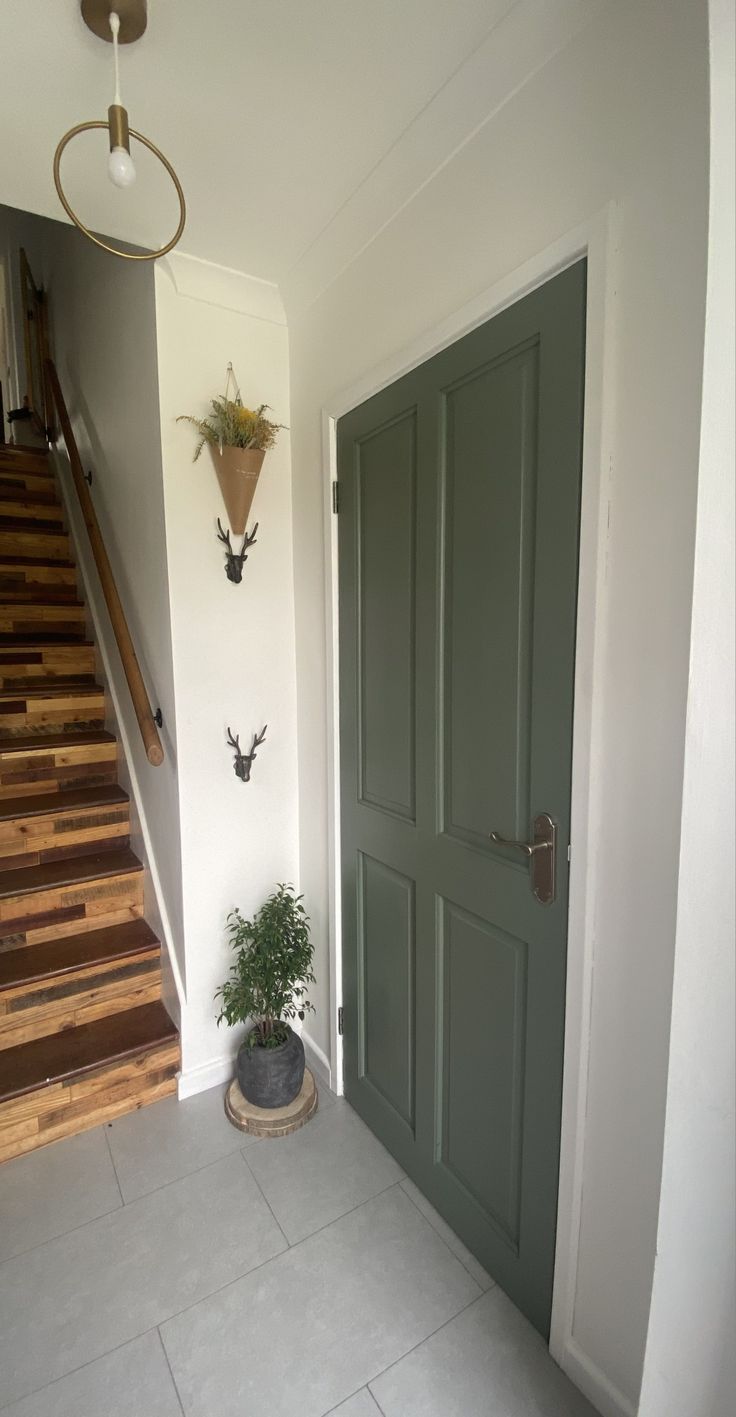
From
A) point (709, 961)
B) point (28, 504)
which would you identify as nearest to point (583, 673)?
point (709, 961)

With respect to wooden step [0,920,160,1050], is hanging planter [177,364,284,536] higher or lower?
higher

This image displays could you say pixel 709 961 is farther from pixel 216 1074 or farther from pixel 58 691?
pixel 58 691

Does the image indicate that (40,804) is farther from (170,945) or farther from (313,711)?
(313,711)

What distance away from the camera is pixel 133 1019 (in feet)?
6.53

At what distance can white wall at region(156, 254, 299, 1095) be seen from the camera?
1.72 meters

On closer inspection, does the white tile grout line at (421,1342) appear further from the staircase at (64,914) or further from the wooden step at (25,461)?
the wooden step at (25,461)

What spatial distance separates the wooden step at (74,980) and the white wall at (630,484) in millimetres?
1471

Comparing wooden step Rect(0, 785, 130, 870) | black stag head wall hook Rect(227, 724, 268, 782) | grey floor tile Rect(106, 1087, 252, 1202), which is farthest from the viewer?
wooden step Rect(0, 785, 130, 870)

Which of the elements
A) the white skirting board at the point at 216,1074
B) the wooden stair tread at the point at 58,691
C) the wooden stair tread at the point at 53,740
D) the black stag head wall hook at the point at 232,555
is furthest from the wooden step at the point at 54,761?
the white skirting board at the point at 216,1074

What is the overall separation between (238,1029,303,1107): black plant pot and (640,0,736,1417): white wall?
1.14 metres

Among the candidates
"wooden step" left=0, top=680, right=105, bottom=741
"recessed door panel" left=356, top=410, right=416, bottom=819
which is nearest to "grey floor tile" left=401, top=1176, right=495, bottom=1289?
"recessed door panel" left=356, top=410, right=416, bottom=819

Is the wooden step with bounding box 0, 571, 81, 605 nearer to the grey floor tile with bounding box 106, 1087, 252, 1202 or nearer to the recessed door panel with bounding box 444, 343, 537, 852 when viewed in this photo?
the grey floor tile with bounding box 106, 1087, 252, 1202

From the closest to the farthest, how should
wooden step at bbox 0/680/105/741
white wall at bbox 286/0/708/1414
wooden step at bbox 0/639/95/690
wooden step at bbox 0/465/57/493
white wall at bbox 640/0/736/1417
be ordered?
white wall at bbox 640/0/736/1417, white wall at bbox 286/0/708/1414, wooden step at bbox 0/680/105/741, wooden step at bbox 0/639/95/690, wooden step at bbox 0/465/57/493

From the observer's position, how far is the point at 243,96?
116cm
